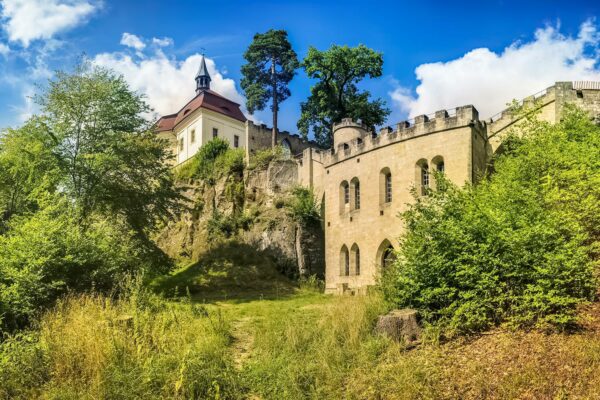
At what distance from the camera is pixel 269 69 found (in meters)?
43.5

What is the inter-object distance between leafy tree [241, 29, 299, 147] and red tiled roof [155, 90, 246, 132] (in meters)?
4.44

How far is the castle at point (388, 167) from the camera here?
23312 mm

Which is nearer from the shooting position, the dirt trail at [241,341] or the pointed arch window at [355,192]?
the dirt trail at [241,341]

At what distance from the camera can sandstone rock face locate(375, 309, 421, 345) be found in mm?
11102

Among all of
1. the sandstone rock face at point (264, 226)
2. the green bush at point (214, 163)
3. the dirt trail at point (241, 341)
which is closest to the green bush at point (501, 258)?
the dirt trail at point (241, 341)

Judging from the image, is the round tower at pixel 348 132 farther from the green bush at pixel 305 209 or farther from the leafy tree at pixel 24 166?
the leafy tree at pixel 24 166

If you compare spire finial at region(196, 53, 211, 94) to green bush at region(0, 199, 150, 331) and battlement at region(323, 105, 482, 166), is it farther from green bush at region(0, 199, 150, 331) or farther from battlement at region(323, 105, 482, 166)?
green bush at region(0, 199, 150, 331)

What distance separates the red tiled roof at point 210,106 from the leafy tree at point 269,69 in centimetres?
444

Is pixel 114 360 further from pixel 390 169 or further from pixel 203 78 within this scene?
pixel 203 78

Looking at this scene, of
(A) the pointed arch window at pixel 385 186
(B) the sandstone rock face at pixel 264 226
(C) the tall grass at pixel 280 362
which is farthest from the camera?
(B) the sandstone rock face at pixel 264 226

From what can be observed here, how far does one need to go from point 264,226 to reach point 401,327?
20027mm

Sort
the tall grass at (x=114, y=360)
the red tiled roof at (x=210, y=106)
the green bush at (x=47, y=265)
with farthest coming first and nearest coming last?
the red tiled roof at (x=210, y=106)
the green bush at (x=47, y=265)
the tall grass at (x=114, y=360)

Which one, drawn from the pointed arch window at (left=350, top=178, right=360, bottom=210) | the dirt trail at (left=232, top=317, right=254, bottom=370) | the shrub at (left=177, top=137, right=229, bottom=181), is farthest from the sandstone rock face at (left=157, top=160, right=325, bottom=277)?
the dirt trail at (left=232, top=317, right=254, bottom=370)

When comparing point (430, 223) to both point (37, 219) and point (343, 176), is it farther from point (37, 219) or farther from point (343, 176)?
point (343, 176)
